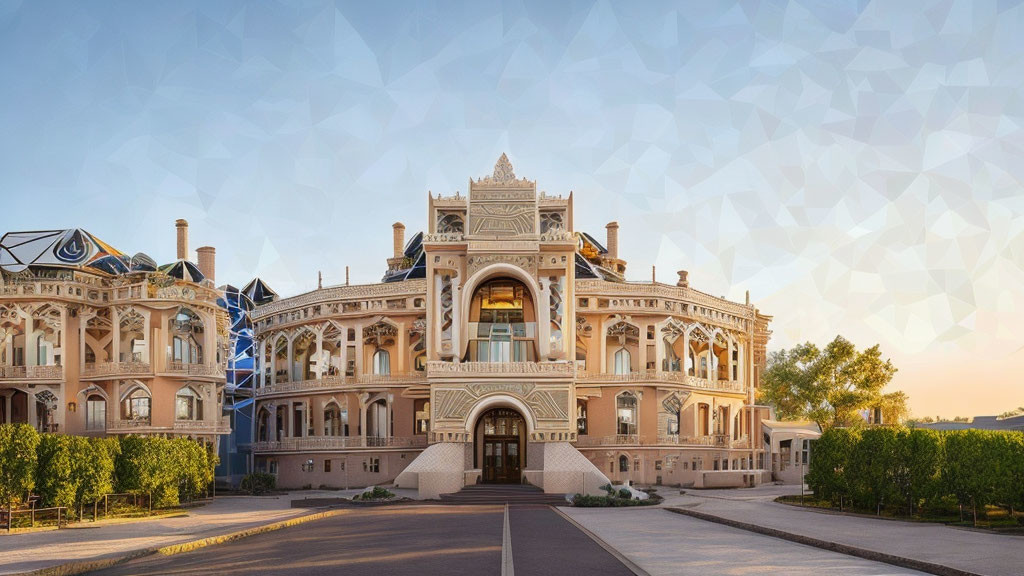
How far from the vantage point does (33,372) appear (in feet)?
178

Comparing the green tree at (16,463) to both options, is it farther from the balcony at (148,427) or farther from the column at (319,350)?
the column at (319,350)

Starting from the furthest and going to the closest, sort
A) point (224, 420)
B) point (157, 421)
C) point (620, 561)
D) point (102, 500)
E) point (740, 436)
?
point (740, 436), point (224, 420), point (157, 421), point (102, 500), point (620, 561)

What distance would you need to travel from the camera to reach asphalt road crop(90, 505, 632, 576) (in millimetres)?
22000

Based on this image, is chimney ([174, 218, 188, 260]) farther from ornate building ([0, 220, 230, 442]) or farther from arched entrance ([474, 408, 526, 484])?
arched entrance ([474, 408, 526, 484])

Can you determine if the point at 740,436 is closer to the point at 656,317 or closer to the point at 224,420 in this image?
the point at 656,317

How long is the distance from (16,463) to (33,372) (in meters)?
20.9

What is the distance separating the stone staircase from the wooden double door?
16.3ft

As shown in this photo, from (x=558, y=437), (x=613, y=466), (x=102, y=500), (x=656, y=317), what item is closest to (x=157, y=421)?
(x=102, y=500)

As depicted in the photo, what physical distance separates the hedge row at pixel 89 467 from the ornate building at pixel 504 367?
1352 centimetres

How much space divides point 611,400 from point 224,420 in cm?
2554

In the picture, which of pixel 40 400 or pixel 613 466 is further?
pixel 613 466

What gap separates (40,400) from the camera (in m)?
54.9

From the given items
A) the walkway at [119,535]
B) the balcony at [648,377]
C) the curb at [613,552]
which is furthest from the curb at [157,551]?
the balcony at [648,377]

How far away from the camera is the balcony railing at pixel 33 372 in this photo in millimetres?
53906
